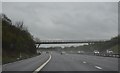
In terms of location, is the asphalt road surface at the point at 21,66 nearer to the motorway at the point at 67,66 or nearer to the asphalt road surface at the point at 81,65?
the motorway at the point at 67,66

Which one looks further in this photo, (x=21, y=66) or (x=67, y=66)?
(x=21, y=66)

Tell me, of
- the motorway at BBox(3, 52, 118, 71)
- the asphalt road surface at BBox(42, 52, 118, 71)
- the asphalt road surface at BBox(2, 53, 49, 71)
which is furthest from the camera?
the asphalt road surface at BBox(2, 53, 49, 71)

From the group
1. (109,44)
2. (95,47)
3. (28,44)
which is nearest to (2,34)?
(28,44)

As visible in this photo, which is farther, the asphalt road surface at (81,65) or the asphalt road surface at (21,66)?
the asphalt road surface at (21,66)

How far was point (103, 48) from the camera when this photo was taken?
520ft

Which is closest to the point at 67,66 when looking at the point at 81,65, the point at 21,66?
the point at 81,65

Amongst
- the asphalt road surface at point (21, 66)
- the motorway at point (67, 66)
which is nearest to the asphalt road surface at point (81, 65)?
the motorway at point (67, 66)

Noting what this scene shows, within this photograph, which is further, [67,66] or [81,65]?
[81,65]

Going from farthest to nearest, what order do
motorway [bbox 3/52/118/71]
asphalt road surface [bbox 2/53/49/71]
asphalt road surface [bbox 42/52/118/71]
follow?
asphalt road surface [bbox 2/53/49/71]
motorway [bbox 3/52/118/71]
asphalt road surface [bbox 42/52/118/71]

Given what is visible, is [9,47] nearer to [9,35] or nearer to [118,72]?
[9,35]

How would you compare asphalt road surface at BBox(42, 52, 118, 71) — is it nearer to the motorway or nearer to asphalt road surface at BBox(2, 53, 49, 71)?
the motorway

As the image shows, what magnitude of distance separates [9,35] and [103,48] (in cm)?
8993

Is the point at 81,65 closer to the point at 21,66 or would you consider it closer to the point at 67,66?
the point at 67,66

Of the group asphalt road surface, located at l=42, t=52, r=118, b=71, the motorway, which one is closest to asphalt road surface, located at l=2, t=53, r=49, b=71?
the motorway
